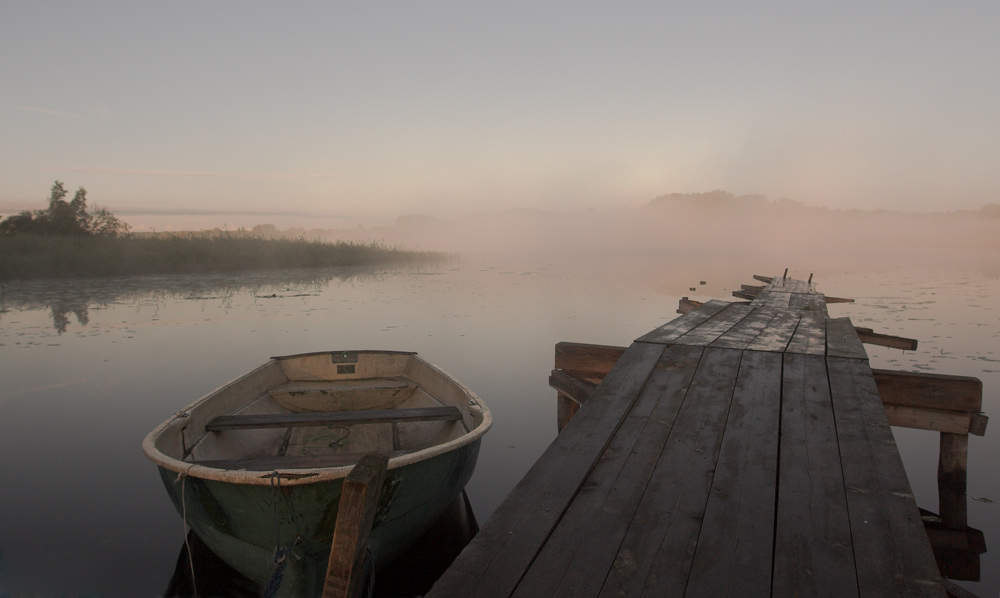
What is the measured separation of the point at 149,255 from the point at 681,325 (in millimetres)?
24445

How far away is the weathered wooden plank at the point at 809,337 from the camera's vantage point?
4728 mm

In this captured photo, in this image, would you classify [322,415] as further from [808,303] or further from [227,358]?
[808,303]

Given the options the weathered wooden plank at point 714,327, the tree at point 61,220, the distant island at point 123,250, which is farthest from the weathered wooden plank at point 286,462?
the tree at point 61,220

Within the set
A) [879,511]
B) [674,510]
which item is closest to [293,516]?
[674,510]

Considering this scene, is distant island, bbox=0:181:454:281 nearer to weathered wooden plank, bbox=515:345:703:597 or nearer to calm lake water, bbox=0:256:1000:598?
calm lake water, bbox=0:256:1000:598

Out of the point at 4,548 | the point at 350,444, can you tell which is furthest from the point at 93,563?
the point at 350,444

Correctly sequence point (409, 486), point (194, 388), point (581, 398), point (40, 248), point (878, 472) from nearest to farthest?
1. point (878, 472)
2. point (409, 486)
3. point (581, 398)
4. point (194, 388)
5. point (40, 248)

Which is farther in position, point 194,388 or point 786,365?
point 194,388

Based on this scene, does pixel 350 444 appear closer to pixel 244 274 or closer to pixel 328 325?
pixel 328 325

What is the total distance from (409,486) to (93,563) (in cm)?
268

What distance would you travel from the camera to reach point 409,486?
345 cm

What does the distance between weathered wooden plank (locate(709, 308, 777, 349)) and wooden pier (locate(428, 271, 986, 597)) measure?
2.39ft

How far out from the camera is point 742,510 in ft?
7.02

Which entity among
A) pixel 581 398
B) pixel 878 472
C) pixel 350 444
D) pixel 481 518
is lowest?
pixel 481 518
